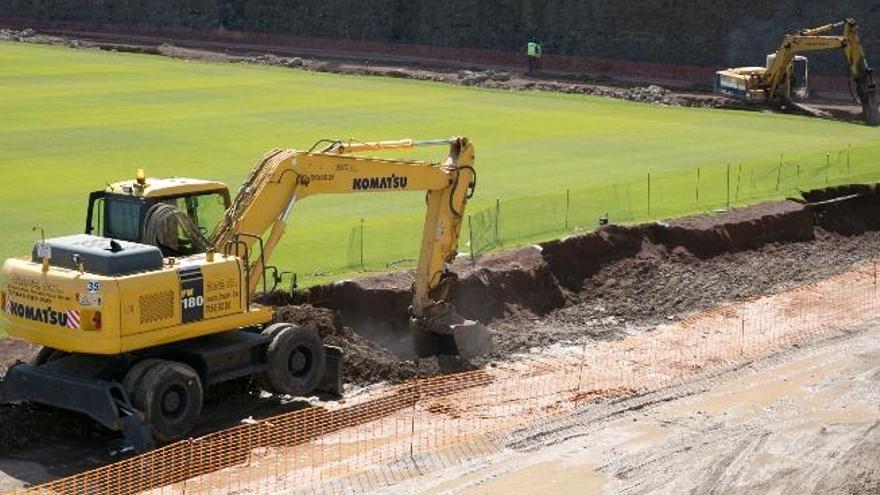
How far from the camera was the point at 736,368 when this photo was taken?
26125mm

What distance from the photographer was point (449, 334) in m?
26.1

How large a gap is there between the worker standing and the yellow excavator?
17973mm

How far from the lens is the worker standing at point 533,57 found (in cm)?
8275

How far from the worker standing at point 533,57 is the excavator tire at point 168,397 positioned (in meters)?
62.9

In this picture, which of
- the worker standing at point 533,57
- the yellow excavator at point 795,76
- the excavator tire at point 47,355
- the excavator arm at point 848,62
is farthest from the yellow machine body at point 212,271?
the worker standing at point 533,57

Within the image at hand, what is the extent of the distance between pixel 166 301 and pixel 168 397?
1329 millimetres

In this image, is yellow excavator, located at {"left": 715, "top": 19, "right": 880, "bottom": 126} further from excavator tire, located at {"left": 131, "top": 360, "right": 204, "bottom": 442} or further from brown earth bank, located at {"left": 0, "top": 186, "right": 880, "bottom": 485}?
excavator tire, located at {"left": 131, "top": 360, "right": 204, "bottom": 442}

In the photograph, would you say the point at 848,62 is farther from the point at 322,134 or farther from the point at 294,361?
the point at 294,361

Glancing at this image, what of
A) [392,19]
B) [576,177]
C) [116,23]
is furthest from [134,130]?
[116,23]

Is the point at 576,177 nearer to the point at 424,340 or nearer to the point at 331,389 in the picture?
the point at 424,340

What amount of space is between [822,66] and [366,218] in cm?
4583

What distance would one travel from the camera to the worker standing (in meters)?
82.8

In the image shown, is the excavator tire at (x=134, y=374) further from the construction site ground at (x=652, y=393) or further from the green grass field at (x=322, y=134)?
the green grass field at (x=322, y=134)

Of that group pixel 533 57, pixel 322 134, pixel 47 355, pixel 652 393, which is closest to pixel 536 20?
pixel 533 57
